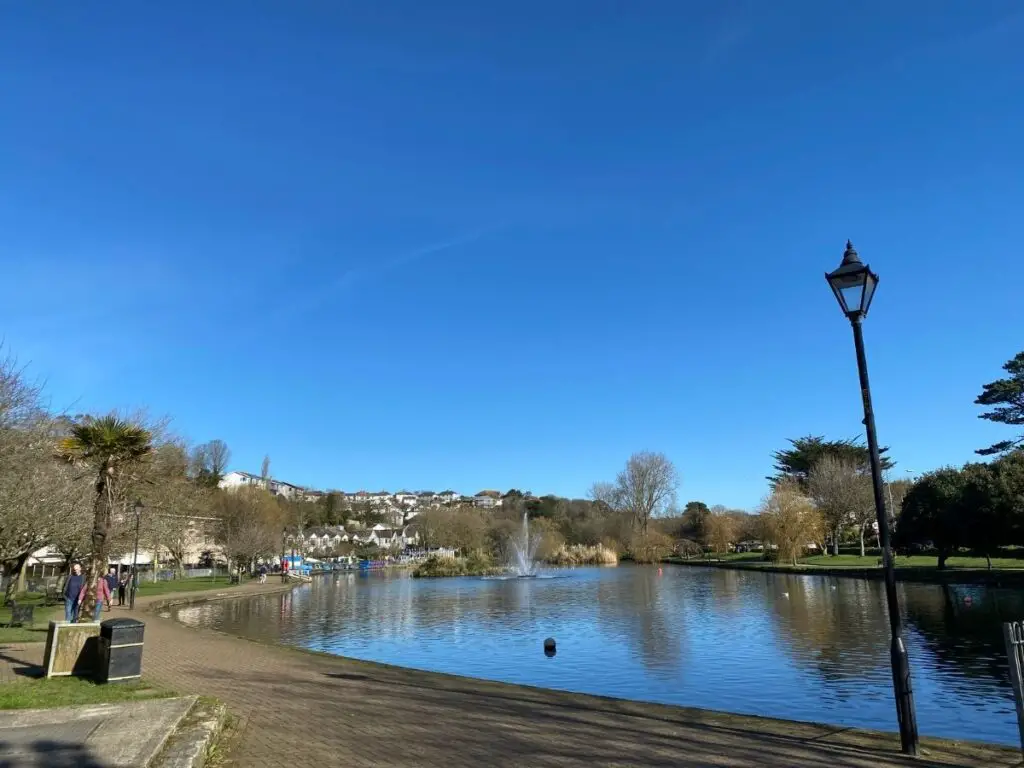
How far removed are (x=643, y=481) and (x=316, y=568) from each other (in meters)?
42.9

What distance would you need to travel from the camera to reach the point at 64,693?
377 inches

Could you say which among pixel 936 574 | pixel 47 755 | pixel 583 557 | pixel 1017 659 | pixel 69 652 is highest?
pixel 1017 659

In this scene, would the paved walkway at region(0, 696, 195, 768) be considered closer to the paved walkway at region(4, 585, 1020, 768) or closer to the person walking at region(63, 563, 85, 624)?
the paved walkway at region(4, 585, 1020, 768)

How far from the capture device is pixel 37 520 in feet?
67.4

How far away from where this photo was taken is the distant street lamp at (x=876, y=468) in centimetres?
762

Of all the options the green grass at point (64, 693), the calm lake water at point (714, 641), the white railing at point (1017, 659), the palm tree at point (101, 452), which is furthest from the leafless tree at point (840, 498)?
the green grass at point (64, 693)

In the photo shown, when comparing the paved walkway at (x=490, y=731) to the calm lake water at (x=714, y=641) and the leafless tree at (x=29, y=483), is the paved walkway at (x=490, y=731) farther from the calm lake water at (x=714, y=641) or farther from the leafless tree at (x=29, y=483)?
the leafless tree at (x=29, y=483)

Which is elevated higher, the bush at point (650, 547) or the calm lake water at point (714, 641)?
the bush at point (650, 547)

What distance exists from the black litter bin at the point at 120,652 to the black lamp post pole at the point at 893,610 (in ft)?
34.0

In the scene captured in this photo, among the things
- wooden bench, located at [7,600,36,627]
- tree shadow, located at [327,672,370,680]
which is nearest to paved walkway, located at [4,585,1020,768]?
tree shadow, located at [327,672,370,680]

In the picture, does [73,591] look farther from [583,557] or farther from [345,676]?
[583,557]

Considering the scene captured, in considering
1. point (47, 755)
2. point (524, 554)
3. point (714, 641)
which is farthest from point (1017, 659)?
point (524, 554)

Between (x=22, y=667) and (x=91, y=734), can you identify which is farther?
(x=22, y=667)

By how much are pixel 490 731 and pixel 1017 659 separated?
574 centimetres
